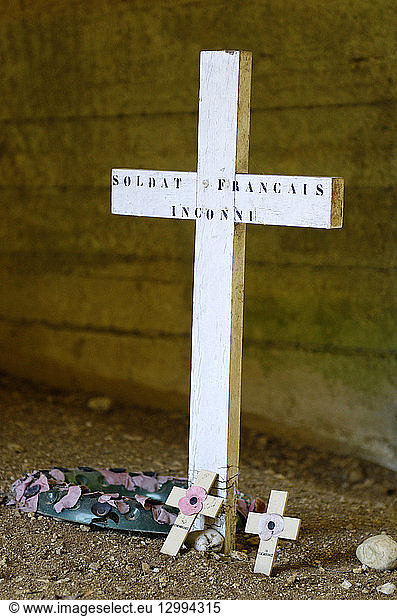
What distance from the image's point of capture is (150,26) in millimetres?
4457

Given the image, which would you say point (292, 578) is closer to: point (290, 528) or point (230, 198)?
point (290, 528)

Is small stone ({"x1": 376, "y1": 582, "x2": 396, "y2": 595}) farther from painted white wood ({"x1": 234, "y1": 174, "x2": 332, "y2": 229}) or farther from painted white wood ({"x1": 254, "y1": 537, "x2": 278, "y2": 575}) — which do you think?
painted white wood ({"x1": 234, "y1": 174, "x2": 332, "y2": 229})

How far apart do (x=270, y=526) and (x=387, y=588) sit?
37 centimetres

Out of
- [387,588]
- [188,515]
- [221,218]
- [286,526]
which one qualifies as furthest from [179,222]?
[387,588]

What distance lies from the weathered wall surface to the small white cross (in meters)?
1.65

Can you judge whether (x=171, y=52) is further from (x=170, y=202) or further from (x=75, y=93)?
(x=170, y=202)

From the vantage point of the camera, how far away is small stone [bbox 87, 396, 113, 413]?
4.69 m

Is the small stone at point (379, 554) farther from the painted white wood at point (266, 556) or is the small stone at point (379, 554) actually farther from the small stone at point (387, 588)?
the painted white wood at point (266, 556)

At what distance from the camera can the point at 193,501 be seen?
259cm

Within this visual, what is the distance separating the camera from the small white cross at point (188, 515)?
2.56 m

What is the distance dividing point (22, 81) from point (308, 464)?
105 inches

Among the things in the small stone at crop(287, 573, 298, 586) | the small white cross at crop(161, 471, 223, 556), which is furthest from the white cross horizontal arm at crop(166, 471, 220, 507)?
the small stone at crop(287, 573, 298, 586)

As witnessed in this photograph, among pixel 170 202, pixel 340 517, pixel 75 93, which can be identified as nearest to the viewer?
pixel 170 202

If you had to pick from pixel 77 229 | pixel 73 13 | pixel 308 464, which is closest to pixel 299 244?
pixel 308 464
